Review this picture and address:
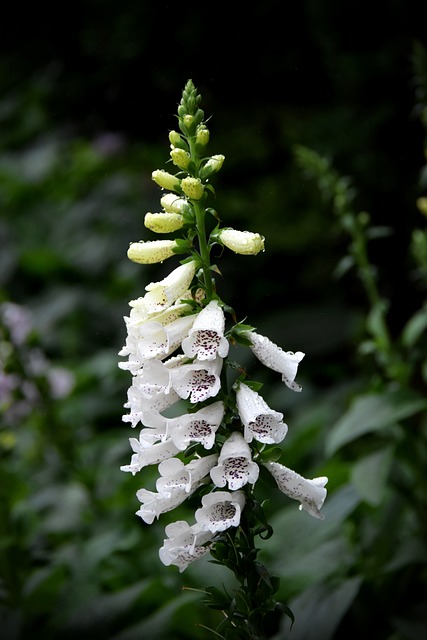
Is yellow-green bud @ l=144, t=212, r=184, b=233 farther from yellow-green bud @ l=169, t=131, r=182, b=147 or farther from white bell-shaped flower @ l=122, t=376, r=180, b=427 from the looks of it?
white bell-shaped flower @ l=122, t=376, r=180, b=427

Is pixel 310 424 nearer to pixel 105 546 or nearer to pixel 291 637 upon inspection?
pixel 105 546

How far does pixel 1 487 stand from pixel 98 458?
65 cm

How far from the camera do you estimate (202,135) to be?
5.33 ft

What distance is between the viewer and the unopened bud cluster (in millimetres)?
1577

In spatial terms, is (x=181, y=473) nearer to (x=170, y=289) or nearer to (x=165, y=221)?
(x=170, y=289)

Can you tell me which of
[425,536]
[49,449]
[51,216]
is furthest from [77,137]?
[425,536]

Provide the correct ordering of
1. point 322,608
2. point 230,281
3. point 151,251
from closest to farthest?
point 151,251, point 322,608, point 230,281

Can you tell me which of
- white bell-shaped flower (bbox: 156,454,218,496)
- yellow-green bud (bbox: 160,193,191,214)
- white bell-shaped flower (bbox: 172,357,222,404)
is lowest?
white bell-shaped flower (bbox: 156,454,218,496)

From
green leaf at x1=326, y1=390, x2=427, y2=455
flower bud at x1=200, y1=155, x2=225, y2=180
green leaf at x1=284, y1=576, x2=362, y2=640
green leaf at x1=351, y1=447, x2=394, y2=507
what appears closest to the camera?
flower bud at x1=200, y1=155, x2=225, y2=180

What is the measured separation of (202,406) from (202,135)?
493 mm

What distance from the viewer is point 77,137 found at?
9.28m

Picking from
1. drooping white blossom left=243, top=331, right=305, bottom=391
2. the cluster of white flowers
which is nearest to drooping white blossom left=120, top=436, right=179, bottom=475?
the cluster of white flowers

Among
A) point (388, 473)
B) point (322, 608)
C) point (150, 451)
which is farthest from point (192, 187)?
point (388, 473)

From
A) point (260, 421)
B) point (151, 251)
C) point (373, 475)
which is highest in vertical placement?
point (151, 251)
